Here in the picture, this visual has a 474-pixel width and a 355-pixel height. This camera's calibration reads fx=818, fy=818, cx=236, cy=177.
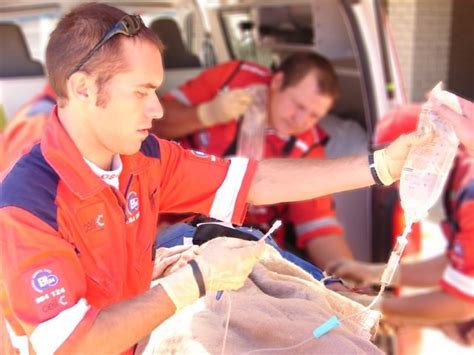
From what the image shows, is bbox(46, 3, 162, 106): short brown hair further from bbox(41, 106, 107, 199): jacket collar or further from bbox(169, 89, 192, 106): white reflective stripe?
bbox(169, 89, 192, 106): white reflective stripe

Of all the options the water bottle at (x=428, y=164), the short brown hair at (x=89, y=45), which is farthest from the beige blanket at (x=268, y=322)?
the short brown hair at (x=89, y=45)

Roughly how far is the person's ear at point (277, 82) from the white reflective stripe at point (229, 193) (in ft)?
5.39

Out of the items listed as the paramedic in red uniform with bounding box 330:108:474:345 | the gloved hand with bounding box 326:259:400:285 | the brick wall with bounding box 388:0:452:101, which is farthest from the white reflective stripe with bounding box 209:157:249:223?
the brick wall with bounding box 388:0:452:101

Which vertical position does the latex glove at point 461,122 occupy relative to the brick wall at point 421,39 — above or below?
above

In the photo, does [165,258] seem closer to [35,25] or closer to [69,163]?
[69,163]

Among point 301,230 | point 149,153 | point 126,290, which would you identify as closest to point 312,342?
point 126,290

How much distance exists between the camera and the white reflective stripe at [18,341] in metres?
1.33

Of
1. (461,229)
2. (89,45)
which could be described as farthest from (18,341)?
(461,229)

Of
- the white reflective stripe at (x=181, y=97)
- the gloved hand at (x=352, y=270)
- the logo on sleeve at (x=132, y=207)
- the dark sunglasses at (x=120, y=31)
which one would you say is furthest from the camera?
the white reflective stripe at (x=181, y=97)

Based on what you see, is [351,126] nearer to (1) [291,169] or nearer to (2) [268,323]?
(1) [291,169]

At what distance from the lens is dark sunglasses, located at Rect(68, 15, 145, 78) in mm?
1369

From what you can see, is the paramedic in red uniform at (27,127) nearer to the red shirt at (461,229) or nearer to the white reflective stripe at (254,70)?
the white reflective stripe at (254,70)

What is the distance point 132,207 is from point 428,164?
567 millimetres

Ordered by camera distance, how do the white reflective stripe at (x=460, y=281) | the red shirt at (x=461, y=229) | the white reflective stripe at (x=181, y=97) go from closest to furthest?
the red shirt at (x=461, y=229), the white reflective stripe at (x=460, y=281), the white reflective stripe at (x=181, y=97)
